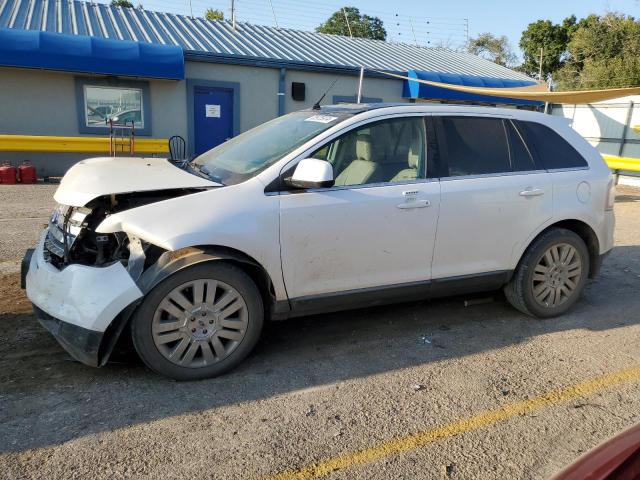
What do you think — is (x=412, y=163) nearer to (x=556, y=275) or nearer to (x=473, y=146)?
(x=473, y=146)

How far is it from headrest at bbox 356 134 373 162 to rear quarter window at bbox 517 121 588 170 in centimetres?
148

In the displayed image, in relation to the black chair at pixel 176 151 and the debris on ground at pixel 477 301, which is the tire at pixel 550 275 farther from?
the black chair at pixel 176 151

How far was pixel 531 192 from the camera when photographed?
432cm

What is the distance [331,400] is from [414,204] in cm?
153

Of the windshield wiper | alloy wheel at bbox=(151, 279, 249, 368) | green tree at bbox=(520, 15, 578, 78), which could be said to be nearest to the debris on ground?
alloy wheel at bbox=(151, 279, 249, 368)

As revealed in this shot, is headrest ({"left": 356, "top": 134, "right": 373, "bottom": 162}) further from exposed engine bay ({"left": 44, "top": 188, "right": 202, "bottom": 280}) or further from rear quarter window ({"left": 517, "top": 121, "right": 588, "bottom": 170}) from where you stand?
rear quarter window ({"left": 517, "top": 121, "right": 588, "bottom": 170})

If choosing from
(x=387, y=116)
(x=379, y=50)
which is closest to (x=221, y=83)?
(x=379, y=50)

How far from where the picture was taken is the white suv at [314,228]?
3.22m

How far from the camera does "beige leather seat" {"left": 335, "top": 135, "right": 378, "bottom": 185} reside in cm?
382

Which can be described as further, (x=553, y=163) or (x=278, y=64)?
(x=278, y=64)

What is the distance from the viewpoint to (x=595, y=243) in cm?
471

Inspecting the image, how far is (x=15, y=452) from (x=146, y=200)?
1604mm

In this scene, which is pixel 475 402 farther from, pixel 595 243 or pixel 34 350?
pixel 34 350

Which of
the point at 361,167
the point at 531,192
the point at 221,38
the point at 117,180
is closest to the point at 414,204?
the point at 361,167
